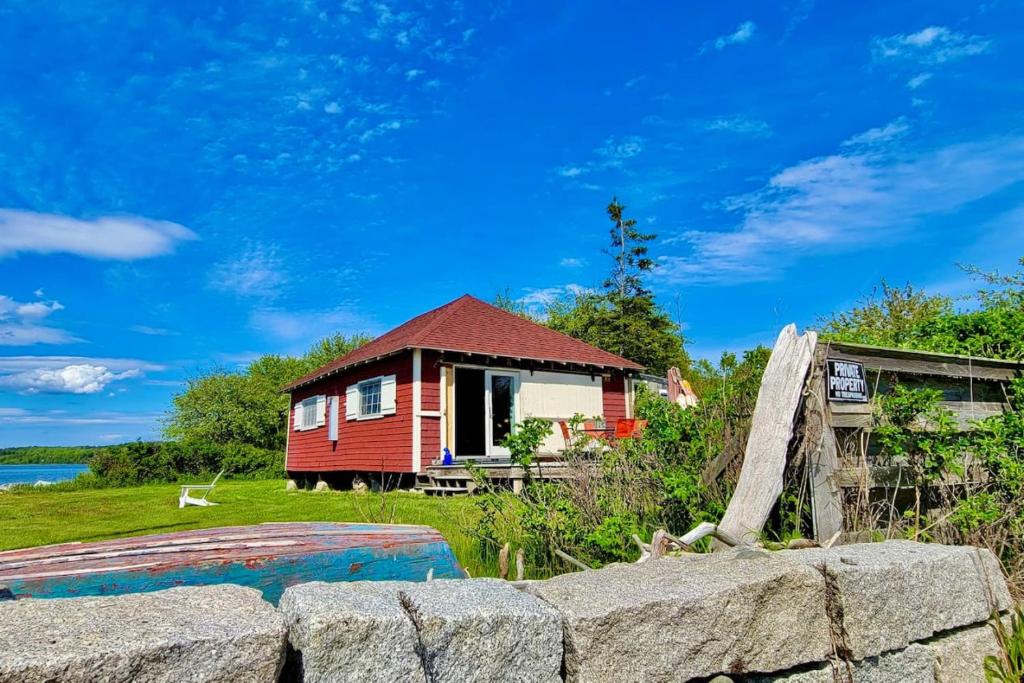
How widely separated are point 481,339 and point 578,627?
44.8ft

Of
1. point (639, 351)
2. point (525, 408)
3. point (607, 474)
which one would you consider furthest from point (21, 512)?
point (639, 351)

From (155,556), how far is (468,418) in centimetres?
1639

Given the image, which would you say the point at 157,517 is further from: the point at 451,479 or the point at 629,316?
the point at 629,316

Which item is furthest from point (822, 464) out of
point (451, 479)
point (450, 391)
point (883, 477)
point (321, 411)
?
point (321, 411)

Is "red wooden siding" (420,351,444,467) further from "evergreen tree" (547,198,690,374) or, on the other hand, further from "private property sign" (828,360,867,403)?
"evergreen tree" (547,198,690,374)

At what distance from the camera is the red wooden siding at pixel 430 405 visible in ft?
45.2

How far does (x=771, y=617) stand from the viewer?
Result: 84.9 inches

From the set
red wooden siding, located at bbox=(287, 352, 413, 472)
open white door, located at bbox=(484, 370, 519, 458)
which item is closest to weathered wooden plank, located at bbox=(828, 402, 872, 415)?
red wooden siding, located at bbox=(287, 352, 413, 472)

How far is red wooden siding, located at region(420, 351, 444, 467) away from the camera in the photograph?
45.2ft

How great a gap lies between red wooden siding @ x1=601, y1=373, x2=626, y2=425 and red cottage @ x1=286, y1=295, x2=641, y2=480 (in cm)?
3

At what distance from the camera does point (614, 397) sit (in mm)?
17219

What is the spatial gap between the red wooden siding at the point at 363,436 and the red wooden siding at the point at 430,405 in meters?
0.28

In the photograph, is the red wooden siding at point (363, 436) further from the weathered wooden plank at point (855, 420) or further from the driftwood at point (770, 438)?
the weathered wooden plank at point (855, 420)

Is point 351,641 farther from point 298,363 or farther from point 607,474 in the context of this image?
point 298,363
